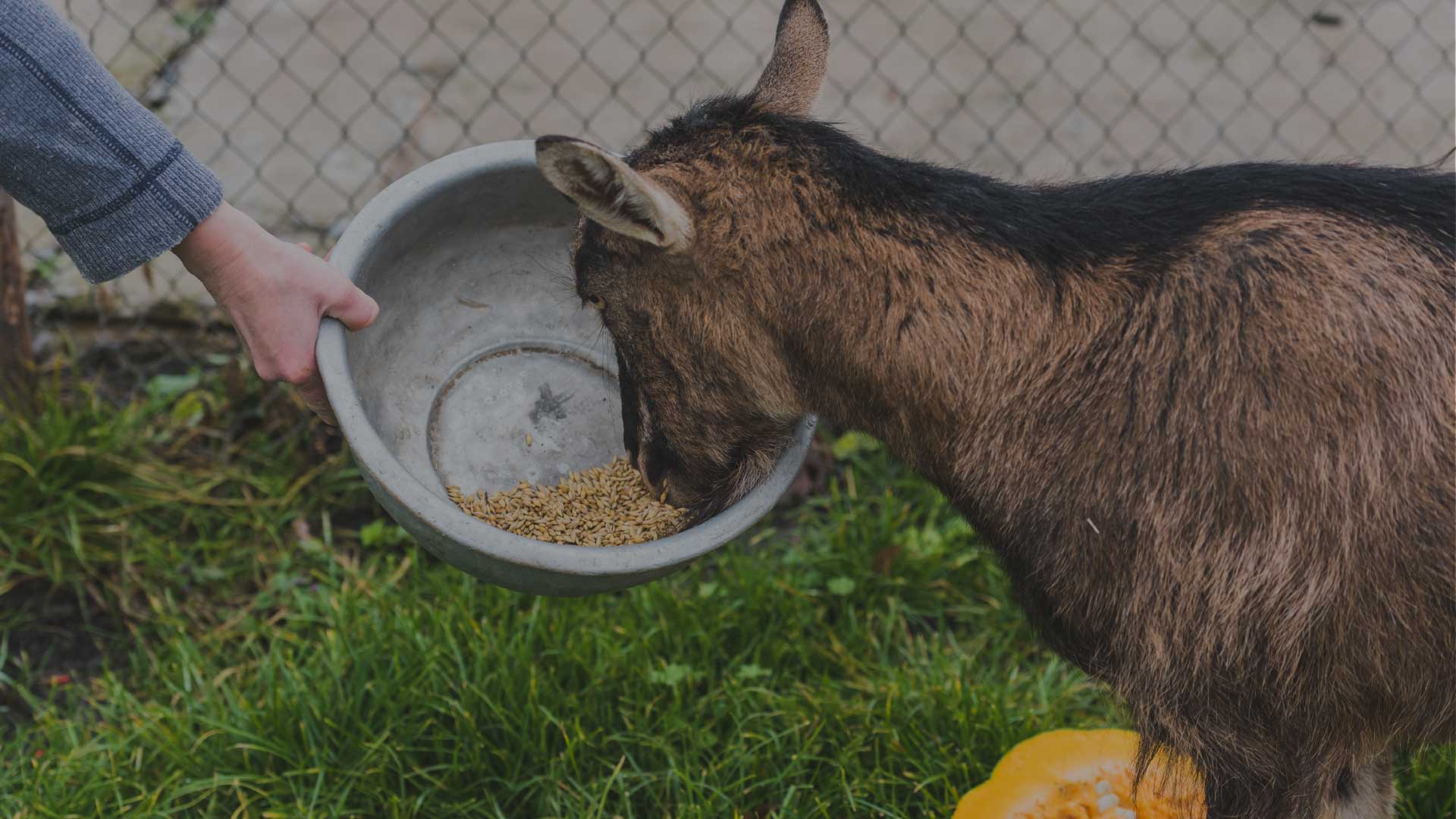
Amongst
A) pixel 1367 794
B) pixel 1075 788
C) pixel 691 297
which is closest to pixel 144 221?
pixel 691 297

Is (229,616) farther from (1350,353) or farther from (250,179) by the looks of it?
(1350,353)

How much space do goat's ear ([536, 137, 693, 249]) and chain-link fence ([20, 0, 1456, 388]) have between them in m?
3.37

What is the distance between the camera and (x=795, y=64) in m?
2.93

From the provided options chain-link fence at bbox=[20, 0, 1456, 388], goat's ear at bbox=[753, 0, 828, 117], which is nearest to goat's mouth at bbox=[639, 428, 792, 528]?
goat's ear at bbox=[753, 0, 828, 117]

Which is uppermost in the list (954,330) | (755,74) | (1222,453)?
(1222,453)

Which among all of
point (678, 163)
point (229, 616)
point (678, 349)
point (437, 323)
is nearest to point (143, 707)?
point (229, 616)

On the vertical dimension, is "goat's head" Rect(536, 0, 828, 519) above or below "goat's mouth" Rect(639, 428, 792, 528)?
above

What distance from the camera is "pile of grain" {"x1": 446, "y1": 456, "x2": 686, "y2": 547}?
125 inches

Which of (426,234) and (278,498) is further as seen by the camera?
(278,498)

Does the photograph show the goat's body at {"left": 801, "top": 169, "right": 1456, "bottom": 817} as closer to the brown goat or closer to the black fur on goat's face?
the brown goat

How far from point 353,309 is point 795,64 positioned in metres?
1.11

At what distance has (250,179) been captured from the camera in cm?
575

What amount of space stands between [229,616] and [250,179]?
2.33 m

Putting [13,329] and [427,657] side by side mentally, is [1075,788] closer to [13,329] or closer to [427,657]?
[427,657]
